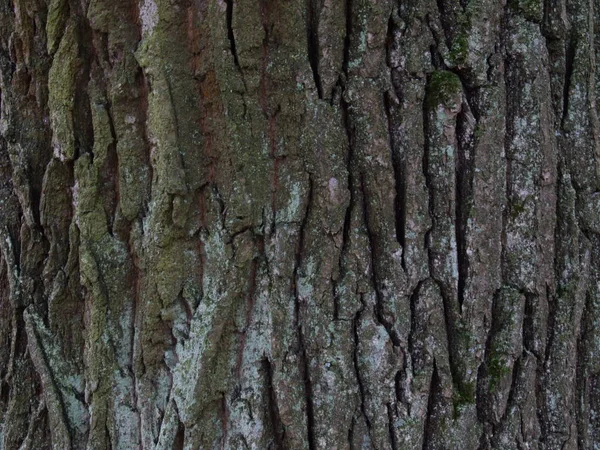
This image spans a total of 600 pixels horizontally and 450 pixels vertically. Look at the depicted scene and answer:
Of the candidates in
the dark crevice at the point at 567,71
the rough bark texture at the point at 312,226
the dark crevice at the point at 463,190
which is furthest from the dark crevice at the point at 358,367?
the dark crevice at the point at 567,71

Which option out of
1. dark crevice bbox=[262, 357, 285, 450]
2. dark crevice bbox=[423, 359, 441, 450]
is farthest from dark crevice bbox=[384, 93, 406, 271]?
dark crevice bbox=[262, 357, 285, 450]

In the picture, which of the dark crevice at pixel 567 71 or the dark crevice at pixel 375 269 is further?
the dark crevice at pixel 567 71

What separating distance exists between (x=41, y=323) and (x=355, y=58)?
1100mm

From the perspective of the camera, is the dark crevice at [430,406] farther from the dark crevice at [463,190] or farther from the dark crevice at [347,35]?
the dark crevice at [347,35]

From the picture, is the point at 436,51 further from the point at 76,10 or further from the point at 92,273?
the point at 92,273

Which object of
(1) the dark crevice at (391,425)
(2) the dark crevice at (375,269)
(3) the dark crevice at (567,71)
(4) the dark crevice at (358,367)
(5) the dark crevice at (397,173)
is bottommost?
(1) the dark crevice at (391,425)

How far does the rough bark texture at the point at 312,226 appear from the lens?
148 centimetres

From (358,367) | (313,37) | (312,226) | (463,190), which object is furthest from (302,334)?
(313,37)

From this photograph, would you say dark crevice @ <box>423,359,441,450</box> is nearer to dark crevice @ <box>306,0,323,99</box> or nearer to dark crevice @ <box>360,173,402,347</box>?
dark crevice @ <box>360,173,402,347</box>

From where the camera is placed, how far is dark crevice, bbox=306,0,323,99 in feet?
4.94

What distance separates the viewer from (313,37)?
1.52 meters

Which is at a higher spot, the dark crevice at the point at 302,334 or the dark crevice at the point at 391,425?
the dark crevice at the point at 302,334

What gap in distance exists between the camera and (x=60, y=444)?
159cm

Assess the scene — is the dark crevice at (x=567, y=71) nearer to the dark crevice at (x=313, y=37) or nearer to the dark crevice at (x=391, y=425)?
the dark crevice at (x=313, y=37)
